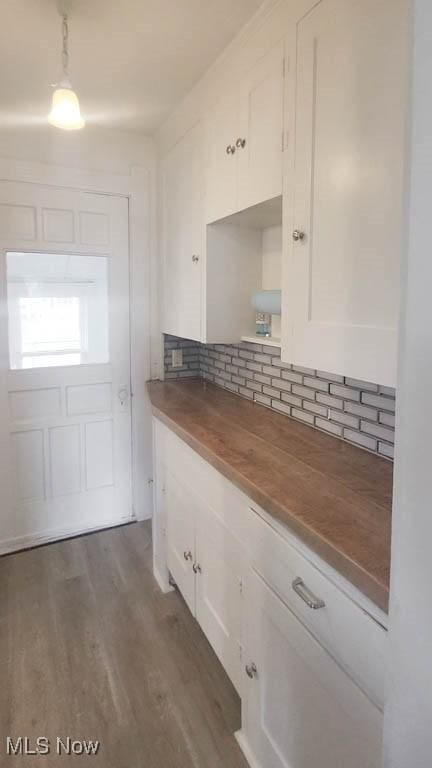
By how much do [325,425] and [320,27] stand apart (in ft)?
4.00

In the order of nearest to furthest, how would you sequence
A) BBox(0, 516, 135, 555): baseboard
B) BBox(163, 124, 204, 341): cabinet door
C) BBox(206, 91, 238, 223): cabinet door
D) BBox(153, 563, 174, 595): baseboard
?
BBox(206, 91, 238, 223): cabinet door
BBox(163, 124, 204, 341): cabinet door
BBox(153, 563, 174, 595): baseboard
BBox(0, 516, 135, 555): baseboard

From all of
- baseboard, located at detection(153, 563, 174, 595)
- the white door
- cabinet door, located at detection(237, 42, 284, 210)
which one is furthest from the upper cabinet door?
the white door

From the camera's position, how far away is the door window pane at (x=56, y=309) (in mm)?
2432

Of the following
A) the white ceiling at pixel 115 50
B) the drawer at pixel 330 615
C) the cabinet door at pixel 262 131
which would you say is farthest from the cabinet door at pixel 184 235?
the drawer at pixel 330 615

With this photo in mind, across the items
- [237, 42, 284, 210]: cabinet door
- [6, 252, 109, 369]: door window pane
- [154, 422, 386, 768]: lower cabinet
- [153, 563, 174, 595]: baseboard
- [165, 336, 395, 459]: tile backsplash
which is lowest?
[153, 563, 174, 595]: baseboard

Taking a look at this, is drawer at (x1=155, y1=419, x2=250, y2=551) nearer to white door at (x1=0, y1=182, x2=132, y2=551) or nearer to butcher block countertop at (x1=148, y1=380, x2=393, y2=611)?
butcher block countertop at (x1=148, y1=380, x2=393, y2=611)

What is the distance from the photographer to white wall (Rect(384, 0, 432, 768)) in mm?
448

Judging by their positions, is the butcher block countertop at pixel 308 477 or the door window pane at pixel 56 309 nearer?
the butcher block countertop at pixel 308 477

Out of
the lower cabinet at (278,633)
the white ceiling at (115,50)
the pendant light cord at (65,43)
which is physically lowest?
the lower cabinet at (278,633)

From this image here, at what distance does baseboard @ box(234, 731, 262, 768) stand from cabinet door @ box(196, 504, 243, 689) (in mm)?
155

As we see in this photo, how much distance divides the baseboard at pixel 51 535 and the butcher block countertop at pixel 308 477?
1.17 m

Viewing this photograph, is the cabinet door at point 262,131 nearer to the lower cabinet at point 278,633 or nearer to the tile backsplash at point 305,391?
the tile backsplash at point 305,391

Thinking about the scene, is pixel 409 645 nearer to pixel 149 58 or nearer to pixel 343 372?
pixel 343 372

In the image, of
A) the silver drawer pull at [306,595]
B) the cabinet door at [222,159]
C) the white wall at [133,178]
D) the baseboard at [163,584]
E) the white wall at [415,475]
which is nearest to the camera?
the white wall at [415,475]
